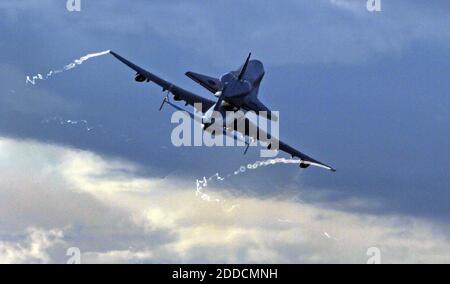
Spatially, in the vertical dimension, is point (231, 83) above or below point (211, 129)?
above
